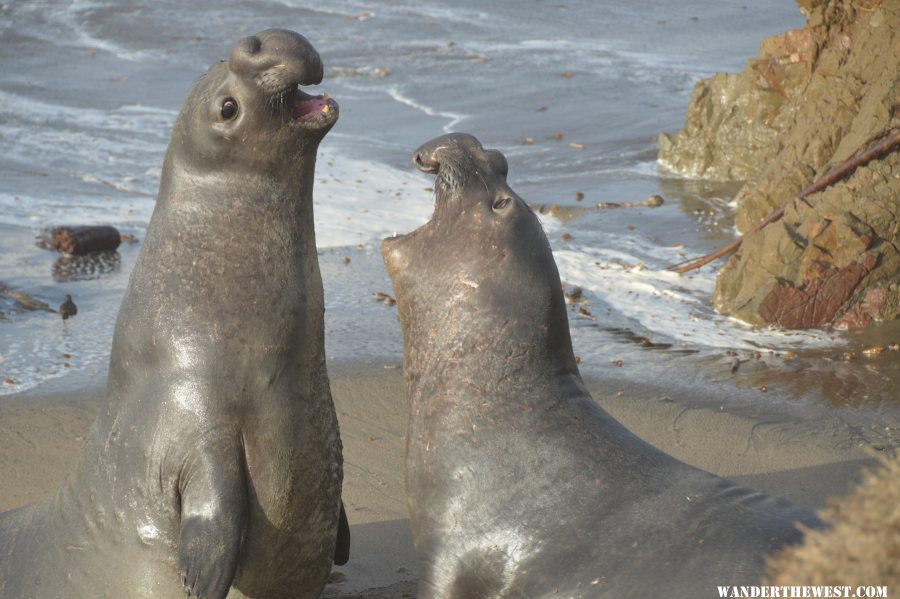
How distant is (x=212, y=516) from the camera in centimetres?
407

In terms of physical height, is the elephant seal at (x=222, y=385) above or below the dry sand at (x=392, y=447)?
above

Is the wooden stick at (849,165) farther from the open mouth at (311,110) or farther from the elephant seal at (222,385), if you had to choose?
the elephant seal at (222,385)

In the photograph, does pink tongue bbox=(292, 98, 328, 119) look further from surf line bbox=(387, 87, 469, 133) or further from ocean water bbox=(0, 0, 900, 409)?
surf line bbox=(387, 87, 469, 133)

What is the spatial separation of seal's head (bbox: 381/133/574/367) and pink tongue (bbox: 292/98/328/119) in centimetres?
50

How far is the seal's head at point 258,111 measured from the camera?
4457 mm

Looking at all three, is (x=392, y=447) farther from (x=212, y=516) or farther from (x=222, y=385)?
(x=212, y=516)

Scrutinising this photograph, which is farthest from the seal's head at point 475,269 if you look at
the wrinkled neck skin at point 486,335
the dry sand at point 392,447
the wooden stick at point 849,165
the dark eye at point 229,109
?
the wooden stick at point 849,165

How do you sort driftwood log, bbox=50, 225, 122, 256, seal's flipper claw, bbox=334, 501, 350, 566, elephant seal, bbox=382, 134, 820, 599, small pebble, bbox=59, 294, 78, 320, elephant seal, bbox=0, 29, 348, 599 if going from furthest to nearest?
driftwood log, bbox=50, 225, 122, 256 → small pebble, bbox=59, 294, 78, 320 → seal's flipper claw, bbox=334, 501, 350, 566 → elephant seal, bbox=0, 29, 348, 599 → elephant seal, bbox=382, 134, 820, 599

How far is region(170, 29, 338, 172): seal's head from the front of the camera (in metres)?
4.46

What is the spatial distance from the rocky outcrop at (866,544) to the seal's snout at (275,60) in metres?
2.77

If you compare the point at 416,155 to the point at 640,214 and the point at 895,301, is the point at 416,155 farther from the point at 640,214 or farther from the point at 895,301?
the point at 640,214

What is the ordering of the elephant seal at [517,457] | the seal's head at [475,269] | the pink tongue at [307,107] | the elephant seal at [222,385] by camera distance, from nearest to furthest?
1. the elephant seal at [517,457]
2. the elephant seal at [222,385]
3. the seal's head at [475,269]
4. the pink tongue at [307,107]

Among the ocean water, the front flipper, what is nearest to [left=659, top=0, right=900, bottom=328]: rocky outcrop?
the ocean water

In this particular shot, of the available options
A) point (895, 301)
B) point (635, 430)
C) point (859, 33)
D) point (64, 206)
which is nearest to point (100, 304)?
point (64, 206)
